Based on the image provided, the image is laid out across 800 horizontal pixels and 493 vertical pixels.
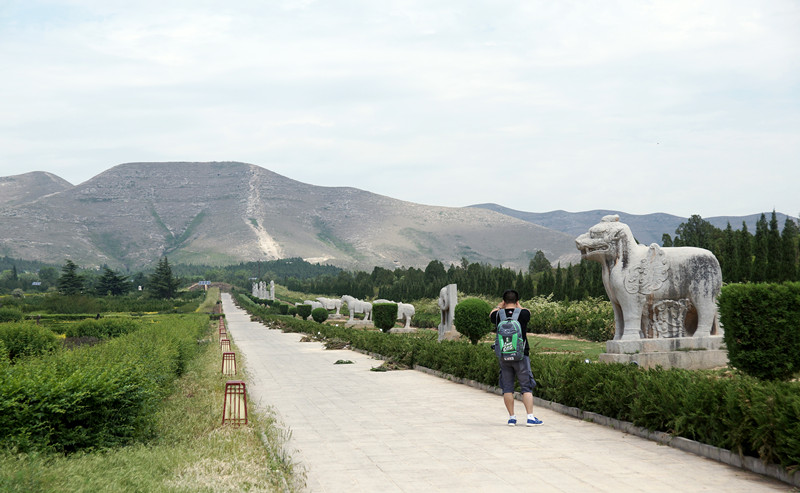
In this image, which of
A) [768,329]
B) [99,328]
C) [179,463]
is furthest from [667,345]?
[99,328]

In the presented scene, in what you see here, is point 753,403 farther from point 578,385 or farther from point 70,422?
point 70,422

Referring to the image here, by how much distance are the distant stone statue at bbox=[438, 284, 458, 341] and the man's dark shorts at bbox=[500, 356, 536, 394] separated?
42.1 ft

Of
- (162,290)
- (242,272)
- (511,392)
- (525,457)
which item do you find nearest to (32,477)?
(525,457)

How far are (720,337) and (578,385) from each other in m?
5.19

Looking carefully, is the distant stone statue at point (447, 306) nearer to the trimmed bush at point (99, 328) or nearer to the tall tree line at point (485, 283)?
the trimmed bush at point (99, 328)

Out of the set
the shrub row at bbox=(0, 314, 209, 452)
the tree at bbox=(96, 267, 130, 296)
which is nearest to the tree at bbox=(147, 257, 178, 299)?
the tree at bbox=(96, 267, 130, 296)

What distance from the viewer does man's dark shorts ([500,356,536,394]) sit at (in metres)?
8.30

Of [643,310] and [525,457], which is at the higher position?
[643,310]

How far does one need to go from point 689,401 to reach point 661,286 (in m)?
6.26

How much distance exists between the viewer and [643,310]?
12.9 m

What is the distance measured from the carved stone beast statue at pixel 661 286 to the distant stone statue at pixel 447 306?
8.62 meters

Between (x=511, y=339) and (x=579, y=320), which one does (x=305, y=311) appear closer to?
(x=579, y=320)

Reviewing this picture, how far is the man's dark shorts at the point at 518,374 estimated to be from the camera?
8.30 metres

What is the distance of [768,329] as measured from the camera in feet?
29.0
